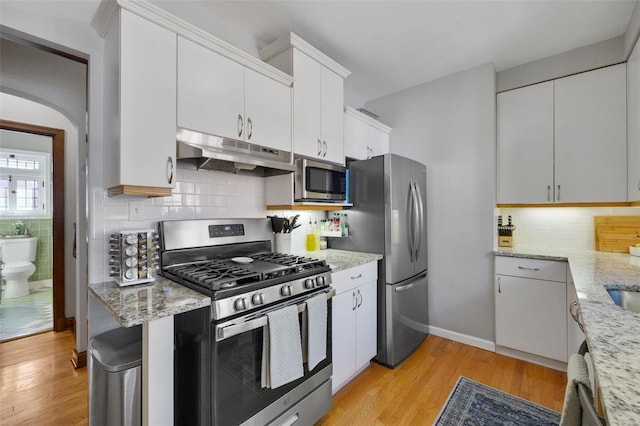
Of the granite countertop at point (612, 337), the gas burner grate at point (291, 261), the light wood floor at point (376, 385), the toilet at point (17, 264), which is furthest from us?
the toilet at point (17, 264)

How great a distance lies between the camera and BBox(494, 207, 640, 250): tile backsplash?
2.66m

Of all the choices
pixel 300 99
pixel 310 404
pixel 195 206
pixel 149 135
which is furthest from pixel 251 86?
pixel 310 404

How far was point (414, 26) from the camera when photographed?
2.21 metres

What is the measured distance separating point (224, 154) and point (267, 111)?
0.53 m

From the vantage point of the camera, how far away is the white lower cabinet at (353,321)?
6.51ft

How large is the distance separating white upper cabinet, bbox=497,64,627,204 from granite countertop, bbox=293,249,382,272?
156cm

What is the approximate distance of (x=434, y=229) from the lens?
306 cm

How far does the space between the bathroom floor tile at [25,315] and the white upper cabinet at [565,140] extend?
5183 mm

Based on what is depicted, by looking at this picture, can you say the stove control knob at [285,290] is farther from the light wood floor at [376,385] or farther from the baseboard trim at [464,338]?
the baseboard trim at [464,338]

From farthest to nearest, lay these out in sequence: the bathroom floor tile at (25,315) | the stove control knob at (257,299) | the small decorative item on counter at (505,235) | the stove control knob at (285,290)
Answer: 1. the bathroom floor tile at (25,315)
2. the small decorative item on counter at (505,235)
3. the stove control knob at (285,290)
4. the stove control knob at (257,299)

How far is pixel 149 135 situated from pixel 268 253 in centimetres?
112

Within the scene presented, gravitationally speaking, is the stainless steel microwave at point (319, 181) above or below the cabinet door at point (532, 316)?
above

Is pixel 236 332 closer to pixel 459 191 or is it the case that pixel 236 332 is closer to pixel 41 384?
pixel 41 384

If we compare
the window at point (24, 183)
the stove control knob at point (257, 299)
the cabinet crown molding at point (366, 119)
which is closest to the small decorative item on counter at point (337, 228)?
the cabinet crown molding at point (366, 119)
